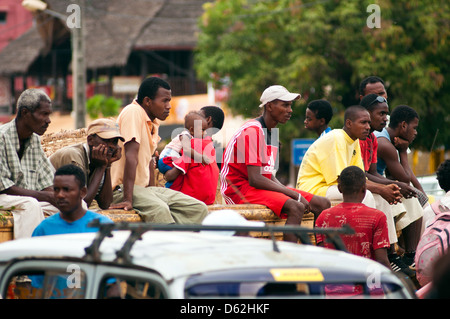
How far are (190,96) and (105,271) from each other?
3062cm

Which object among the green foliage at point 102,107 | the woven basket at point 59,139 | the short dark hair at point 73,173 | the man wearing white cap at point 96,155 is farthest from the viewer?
the green foliage at point 102,107

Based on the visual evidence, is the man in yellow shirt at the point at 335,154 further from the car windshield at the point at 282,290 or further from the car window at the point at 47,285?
the car window at the point at 47,285

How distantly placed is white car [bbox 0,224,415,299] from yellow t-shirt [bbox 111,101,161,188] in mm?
2969

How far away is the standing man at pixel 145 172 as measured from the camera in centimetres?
636

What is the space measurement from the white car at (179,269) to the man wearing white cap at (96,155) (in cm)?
233

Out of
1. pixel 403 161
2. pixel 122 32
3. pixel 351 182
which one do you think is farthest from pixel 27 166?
pixel 122 32

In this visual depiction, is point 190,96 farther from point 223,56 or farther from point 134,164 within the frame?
point 134,164

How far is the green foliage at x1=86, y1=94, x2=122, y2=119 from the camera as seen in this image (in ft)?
94.0

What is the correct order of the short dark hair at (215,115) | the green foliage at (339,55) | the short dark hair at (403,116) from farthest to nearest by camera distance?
1. the green foliage at (339,55)
2. the short dark hair at (403,116)
3. the short dark hair at (215,115)

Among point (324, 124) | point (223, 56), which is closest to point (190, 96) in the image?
point (223, 56)

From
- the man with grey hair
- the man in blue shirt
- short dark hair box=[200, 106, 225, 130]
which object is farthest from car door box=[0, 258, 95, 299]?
short dark hair box=[200, 106, 225, 130]

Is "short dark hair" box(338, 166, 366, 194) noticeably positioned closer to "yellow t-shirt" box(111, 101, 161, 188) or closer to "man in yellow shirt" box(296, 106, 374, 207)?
"man in yellow shirt" box(296, 106, 374, 207)

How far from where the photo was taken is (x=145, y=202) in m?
6.36

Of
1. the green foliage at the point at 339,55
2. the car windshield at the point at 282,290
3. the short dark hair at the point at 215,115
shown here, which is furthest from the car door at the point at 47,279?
the green foliage at the point at 339,55
